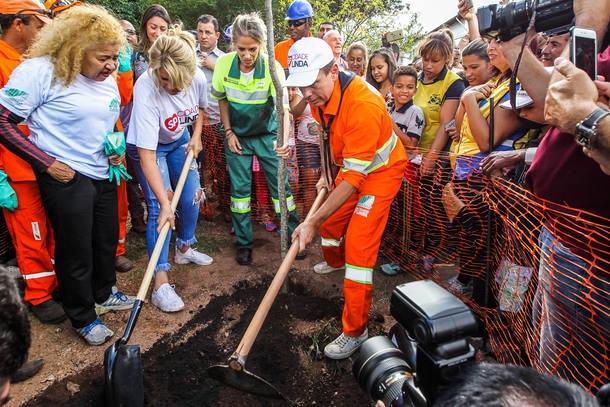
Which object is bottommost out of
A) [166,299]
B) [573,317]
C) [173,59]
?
[166,299]

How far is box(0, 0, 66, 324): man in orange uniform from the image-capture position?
2859 millimetres

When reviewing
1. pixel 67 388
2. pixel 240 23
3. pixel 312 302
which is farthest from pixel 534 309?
pixel 240 23

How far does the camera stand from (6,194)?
9.35ft

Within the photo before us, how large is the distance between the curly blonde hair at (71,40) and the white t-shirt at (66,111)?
0.19ft

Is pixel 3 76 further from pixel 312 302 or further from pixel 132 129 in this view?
pixel 312 302

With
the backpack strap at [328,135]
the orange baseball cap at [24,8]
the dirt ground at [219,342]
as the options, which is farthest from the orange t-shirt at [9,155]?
the backpack strap at [328,135]

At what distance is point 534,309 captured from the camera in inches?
81.7

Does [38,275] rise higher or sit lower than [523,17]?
lower

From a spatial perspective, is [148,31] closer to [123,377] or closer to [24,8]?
[24,8]

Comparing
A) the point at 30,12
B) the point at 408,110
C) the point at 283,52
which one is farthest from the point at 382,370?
the point at 283,52

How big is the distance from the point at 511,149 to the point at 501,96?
378mm

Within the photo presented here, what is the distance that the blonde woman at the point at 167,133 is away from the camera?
312 cm

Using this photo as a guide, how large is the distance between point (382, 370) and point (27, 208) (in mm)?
2994

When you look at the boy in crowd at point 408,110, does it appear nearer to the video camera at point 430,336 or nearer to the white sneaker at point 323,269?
the white sneaker at point 323,269
